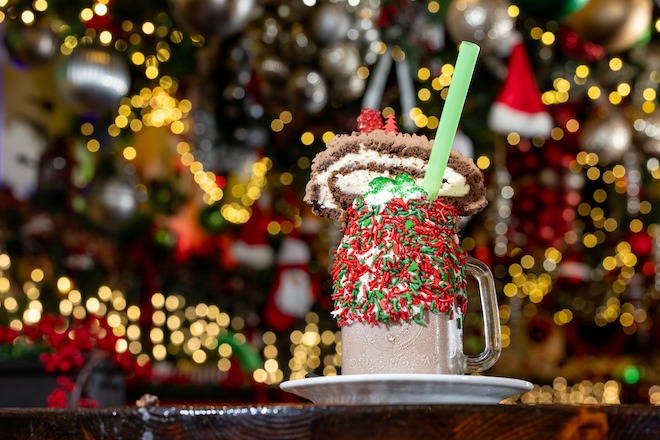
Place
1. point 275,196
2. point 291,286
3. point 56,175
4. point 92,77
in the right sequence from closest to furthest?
point 92,77 → point 291,286 → point 56,175 → point 275,196

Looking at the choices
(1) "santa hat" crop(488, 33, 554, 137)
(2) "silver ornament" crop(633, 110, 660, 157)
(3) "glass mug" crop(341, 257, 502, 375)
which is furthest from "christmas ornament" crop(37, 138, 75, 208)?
(3) "glass mug" crop(341, 257, 502, 375)

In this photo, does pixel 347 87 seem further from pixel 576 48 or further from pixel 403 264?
pixel 403 264

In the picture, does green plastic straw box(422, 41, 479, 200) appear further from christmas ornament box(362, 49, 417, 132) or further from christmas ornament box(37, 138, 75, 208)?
christmas ornament box(37, 138, 75, 208)

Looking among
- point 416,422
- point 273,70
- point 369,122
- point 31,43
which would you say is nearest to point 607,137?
point 273,70

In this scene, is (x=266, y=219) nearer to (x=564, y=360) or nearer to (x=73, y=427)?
(x=564, y=360)

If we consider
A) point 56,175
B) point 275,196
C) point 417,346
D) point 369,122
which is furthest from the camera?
point 275,196

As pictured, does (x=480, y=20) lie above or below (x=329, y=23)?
below

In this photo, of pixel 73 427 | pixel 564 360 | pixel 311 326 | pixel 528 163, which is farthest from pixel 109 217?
pixel 73 427

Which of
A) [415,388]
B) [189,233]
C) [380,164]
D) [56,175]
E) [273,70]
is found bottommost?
[415,388]
